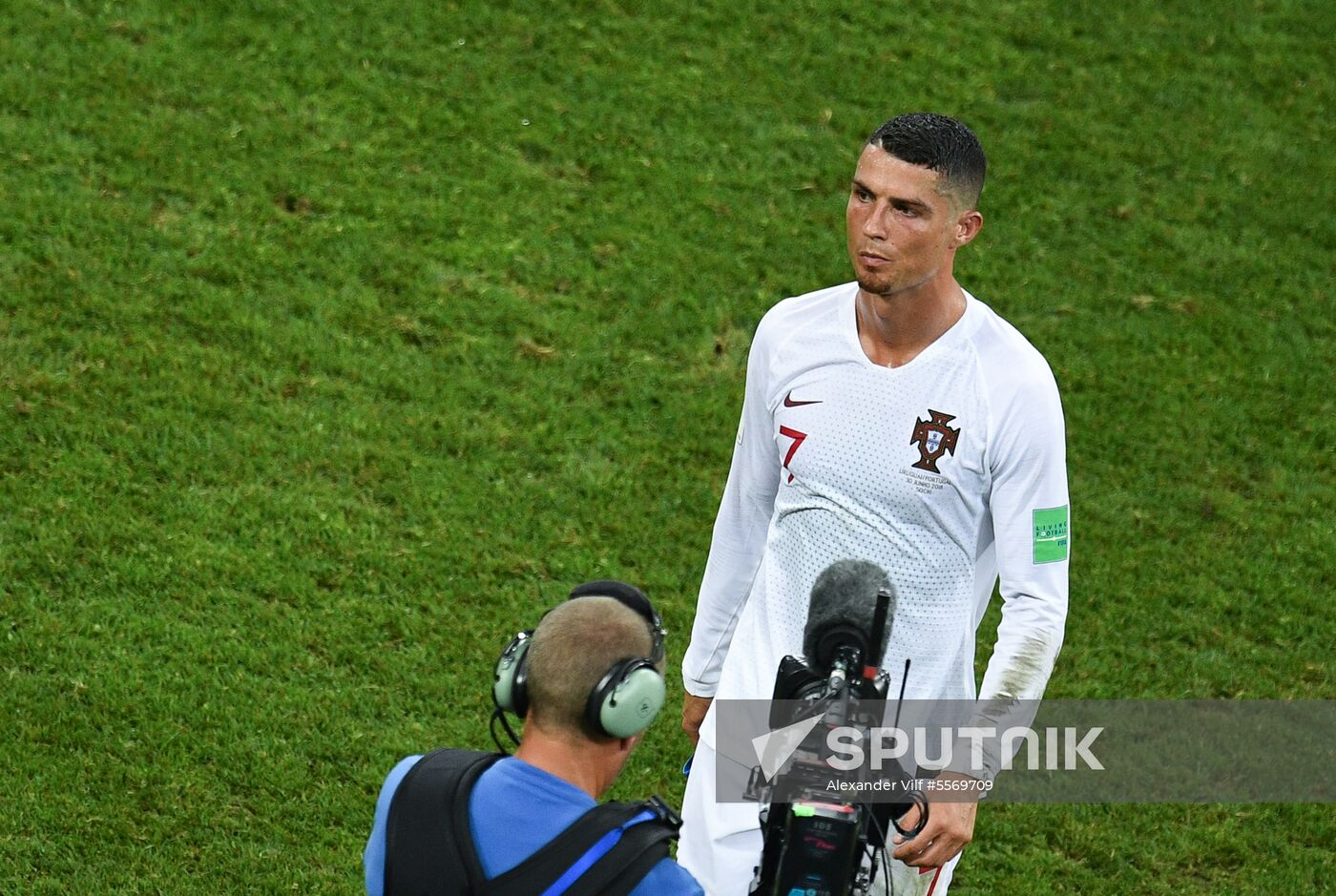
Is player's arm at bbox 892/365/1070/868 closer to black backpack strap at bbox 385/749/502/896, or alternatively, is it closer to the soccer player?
the soccer player

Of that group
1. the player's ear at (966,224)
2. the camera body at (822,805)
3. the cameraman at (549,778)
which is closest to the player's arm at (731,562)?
the player's ear at (966,224)

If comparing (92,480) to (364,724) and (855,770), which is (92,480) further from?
(855,770)

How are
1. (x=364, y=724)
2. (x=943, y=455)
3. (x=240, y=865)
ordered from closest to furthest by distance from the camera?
(x=943, y=455) < (x=240, y=865) < (x=364, y=724)

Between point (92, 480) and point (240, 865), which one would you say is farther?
point (92, 480)

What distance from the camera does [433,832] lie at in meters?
3.27

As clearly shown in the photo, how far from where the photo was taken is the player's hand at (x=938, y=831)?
12.8 feet

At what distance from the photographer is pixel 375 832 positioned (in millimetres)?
3391

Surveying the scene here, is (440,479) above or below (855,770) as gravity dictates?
below

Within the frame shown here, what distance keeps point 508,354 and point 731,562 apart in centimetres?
377

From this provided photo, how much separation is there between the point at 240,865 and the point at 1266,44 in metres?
9.14

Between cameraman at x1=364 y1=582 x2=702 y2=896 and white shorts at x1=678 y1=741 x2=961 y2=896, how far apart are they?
937mm

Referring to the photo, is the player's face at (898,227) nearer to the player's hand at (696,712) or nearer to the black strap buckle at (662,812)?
the player's hand at (696,712)

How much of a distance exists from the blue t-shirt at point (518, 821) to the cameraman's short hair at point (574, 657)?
0.40 feet

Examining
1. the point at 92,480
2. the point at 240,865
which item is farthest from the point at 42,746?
the point at 92,480
